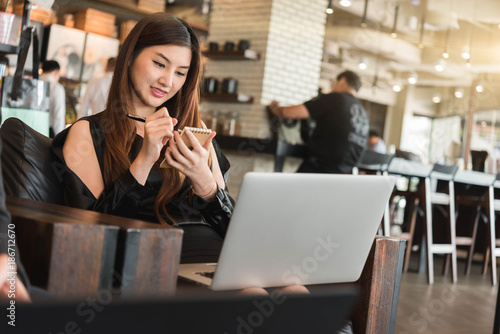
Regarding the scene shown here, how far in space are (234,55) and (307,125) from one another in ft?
5.01

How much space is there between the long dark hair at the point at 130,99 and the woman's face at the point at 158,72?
2 cm

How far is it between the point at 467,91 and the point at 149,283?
15.8 meters

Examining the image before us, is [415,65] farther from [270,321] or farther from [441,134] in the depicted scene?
[270,321]

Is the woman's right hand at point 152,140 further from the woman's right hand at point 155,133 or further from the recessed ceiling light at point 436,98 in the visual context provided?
the recessed ceiling light at point 436,98

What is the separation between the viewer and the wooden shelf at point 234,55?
686cm

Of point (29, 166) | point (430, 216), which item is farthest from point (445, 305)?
point (29, 166)

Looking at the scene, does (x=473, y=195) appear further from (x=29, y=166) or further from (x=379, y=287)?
(x=29, y=166)

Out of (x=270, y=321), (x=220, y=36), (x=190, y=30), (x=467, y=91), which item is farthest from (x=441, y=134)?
(x=270, y=321)

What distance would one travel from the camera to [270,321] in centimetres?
83

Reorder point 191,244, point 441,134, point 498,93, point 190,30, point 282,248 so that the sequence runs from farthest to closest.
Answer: point 441,134 → point 498,93 → point 190,30 → point 191,244 → point 282,248

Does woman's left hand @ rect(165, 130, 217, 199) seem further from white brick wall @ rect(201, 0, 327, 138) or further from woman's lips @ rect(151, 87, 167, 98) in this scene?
white brick wall @ rect(201, 0, 327, 138)

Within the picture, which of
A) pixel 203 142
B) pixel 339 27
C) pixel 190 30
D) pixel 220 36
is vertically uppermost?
pixel 339 27

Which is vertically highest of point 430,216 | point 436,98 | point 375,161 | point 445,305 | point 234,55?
point 436,98

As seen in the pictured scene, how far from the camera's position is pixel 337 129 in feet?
17.7
